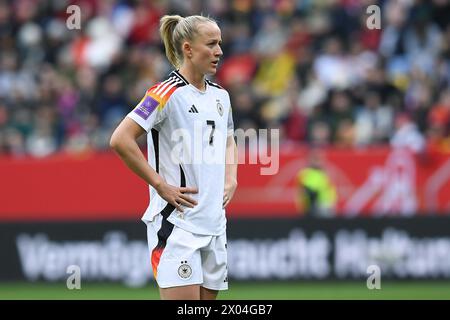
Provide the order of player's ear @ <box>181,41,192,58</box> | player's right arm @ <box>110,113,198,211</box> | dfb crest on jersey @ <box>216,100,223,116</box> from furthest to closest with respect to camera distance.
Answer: dfb crest on jersey @ <box>216,100,223,116</box> → player's ear @ <box>181,41,192,58</box> → player's right arm @ <box>110,113,198,211</box>

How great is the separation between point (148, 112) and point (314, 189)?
9.39m

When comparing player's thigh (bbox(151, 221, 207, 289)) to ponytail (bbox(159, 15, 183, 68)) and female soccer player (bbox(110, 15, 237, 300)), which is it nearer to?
female soccer player (bbox(110, 15, 237, 300))

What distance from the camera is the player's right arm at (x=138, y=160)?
6.27 metres

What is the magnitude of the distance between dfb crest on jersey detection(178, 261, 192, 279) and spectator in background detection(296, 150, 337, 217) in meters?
9.22

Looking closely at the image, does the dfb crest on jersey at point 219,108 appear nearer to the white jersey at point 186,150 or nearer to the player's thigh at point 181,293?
the white jersey at point 186,150

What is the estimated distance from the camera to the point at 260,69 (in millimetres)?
18266

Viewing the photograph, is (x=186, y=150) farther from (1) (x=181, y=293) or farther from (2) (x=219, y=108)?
(1) (x=181, y=293)

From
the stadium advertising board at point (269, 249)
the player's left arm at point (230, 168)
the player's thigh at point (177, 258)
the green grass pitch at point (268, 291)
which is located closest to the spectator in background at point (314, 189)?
the stadium advertising board at point (269, 249)

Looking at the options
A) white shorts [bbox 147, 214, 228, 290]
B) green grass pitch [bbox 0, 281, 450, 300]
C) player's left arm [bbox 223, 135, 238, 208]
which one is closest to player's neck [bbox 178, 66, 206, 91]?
player's left arm [bbox 223, 135, 238, 208]

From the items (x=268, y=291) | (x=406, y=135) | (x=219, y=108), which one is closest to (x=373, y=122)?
(x=406, y=135)

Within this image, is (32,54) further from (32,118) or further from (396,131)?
(396,131)

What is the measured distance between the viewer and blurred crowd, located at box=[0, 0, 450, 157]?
1680 cm

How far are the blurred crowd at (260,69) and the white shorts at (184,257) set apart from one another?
10.0m
